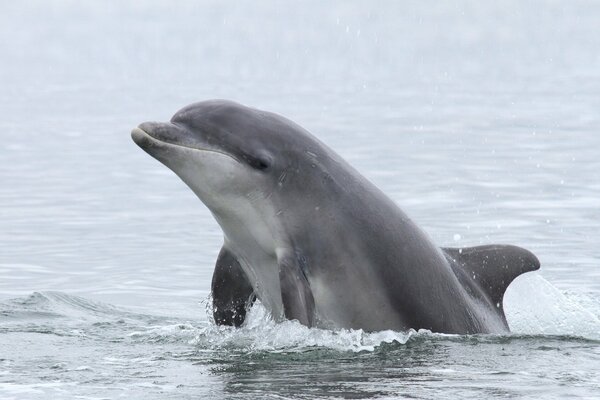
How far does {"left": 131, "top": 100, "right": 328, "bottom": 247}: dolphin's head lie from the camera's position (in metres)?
13.0

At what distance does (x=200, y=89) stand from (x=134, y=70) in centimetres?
1713

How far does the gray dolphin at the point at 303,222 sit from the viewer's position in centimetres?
1310

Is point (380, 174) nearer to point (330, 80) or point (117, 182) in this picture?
point (117, 182)

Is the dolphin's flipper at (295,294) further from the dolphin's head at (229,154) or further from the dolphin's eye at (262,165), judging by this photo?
the dolphin's eye at (262,165)

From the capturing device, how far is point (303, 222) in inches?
521

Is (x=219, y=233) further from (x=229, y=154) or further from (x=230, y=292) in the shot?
(x=229, y=154)

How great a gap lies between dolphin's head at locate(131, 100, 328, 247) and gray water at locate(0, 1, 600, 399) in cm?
118

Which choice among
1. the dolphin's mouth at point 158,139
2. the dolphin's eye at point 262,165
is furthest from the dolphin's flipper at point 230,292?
the dolphin's mouth at point 158,139

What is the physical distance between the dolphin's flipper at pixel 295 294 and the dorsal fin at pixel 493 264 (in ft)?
6.17

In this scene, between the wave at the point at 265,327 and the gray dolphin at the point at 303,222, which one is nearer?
the gray dolphin at the point at 303,222

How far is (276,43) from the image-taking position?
84.6 metres

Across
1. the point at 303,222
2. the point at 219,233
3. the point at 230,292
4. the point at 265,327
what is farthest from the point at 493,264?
the point at 219,233

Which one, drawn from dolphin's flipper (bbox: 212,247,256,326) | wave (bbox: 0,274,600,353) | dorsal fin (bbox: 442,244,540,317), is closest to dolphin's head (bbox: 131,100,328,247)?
dolphin's flipper (bbox: 212,247,256,326)

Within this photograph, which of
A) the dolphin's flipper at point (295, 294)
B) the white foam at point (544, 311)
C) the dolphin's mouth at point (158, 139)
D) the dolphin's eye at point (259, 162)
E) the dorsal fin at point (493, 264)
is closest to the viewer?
the dolphin's flipper at point (295, 294)
